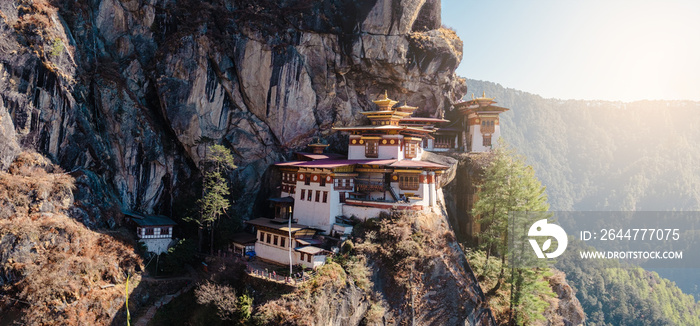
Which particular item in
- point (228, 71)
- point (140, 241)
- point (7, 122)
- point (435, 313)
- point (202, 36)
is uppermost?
point (202, 36)

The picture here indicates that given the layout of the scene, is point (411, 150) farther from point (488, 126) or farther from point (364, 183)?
point (488, 126)

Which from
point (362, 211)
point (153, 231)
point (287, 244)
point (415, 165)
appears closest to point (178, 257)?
point (153, 231)

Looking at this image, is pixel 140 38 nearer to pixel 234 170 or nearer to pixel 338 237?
pixel 234 170

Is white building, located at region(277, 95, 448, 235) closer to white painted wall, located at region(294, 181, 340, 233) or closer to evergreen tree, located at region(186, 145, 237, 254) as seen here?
white painted wall, located at region(294, 181, 340, 233)

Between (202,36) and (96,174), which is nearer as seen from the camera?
(96,174)

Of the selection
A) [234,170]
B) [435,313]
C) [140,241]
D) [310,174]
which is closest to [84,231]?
[140,241]

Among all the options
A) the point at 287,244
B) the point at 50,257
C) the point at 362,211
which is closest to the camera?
the point at 50,257

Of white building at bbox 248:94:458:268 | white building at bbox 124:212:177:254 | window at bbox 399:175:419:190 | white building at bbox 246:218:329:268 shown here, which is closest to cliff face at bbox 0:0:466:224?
white building at bbox 124:212:177:254
